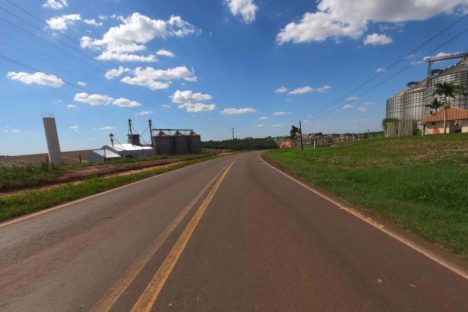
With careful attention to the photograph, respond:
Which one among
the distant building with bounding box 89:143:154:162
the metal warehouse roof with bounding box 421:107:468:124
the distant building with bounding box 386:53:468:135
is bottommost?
the distant building with bounding box 89:143:154:162

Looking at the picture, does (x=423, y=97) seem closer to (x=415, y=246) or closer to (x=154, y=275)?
(x=415, y=246)

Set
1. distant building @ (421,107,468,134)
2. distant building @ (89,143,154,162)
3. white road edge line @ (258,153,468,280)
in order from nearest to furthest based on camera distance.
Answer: white road edge line @ (258,153,468,280) < distant building @ (421,107,468,134) < distant building @ (89,143,154,162)

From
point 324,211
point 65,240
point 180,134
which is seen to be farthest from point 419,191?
point 180,134

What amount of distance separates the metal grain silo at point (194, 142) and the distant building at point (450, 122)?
57133mm

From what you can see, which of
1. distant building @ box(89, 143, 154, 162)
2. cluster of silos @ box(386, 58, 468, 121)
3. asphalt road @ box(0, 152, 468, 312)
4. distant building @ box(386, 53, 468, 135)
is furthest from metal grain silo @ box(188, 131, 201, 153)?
asphalt road @ box(0, 152, 468, 312)

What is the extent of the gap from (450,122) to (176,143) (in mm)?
61851

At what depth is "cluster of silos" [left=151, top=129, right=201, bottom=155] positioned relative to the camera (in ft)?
265

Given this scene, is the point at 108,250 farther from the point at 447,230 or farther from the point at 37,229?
the point at 447,230

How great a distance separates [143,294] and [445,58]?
10954cm

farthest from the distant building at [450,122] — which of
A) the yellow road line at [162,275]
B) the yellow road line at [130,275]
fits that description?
the yellow road line at [130,275]

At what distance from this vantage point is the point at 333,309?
10.8ft

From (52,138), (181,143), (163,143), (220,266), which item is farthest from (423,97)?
(220,266)

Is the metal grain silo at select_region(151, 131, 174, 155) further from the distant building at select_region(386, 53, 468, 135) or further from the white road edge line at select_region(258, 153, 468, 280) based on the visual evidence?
the white road edge line at select_region(258, 153, 468, 280)

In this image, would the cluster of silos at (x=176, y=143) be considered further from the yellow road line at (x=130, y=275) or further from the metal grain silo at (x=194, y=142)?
the yellow road line at (x=130, y=275)
